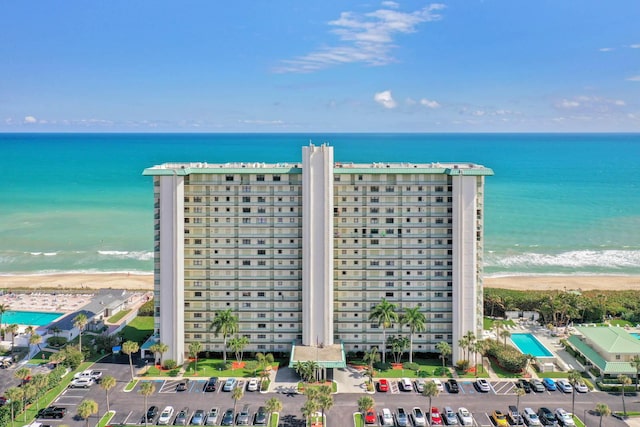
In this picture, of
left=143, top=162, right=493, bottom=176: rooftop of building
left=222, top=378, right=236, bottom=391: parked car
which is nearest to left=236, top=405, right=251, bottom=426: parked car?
left=222, top=378, right=236, bottom=391: parked car

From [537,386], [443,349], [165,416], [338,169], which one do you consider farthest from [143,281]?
[537,386]

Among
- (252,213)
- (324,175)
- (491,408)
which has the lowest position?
(491,408)

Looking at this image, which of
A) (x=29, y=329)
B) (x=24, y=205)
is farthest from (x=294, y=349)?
(x=24, y=205)

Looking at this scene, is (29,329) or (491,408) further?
(29,329)

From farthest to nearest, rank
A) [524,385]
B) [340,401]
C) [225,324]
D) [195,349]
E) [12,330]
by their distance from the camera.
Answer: [12,330], [225,324], [195,349], [524,385], [340,401]

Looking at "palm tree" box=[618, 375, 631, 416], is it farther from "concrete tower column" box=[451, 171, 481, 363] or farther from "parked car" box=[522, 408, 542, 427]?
"concrete tower column" box=[451, 171, 481, 363]

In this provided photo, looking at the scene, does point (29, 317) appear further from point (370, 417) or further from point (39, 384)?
point (370, 417)

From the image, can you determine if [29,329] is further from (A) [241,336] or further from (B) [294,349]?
(B) [294,349]
